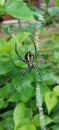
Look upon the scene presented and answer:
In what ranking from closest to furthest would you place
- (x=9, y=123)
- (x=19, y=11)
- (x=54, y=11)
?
(x=19, y=11)
(x=9, y=123)
(x=54, y=11)

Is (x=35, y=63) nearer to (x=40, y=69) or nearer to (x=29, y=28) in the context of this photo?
(x=40, y=69)

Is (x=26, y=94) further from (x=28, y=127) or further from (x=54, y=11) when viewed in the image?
(x=54, y=11)

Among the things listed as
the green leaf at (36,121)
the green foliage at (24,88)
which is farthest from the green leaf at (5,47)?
the green leaf at (36,121)

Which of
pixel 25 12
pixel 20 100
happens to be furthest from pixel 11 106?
pixel 25 12

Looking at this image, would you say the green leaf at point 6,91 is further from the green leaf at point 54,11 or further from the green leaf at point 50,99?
the green leaf at point 54,11

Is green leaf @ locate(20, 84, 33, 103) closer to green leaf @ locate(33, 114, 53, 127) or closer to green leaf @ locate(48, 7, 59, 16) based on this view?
green leaf @ locate(33, 114, 53, 127)

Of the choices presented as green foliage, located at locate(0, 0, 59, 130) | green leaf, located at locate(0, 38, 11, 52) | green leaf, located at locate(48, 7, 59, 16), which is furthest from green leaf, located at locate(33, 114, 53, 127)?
green leaf, located at locate(48, 7, 59, 16)

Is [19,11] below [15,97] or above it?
above

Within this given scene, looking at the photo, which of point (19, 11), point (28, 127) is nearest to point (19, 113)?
point (28, 127)
